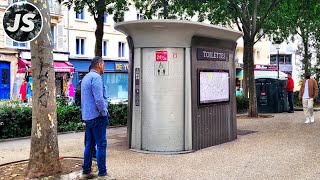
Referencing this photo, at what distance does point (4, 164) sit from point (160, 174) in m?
2.86

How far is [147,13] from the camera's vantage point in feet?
62.4

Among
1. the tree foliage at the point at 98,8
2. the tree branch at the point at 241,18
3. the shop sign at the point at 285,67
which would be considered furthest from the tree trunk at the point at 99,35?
the shop sign at the point at 285,67

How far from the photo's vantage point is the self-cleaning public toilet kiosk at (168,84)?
8789 mm

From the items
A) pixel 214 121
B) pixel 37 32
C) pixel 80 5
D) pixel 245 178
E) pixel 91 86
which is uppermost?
pixel 80 5

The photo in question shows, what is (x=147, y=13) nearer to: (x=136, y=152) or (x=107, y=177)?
(x=136, y=152)

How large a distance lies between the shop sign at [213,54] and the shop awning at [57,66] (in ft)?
73.1

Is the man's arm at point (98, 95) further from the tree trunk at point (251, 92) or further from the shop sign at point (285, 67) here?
the shop sign at point (285, 67)

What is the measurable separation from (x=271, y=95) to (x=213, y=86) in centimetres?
1032

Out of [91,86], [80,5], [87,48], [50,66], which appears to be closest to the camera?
[91,86]

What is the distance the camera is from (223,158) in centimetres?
829

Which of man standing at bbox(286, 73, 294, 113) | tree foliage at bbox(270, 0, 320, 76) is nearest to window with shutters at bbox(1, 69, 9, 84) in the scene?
tree foliage at bbox(270, 0, 320, 76)

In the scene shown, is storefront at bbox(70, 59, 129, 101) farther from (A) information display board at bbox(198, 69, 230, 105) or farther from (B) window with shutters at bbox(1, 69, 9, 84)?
(A) information display board at bbox(198, 69, 230, 105)

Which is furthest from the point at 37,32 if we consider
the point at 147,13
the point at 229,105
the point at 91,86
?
the point at 147,13

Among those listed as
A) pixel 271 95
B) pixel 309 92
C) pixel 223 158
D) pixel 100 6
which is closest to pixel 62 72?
pixel 271 95
